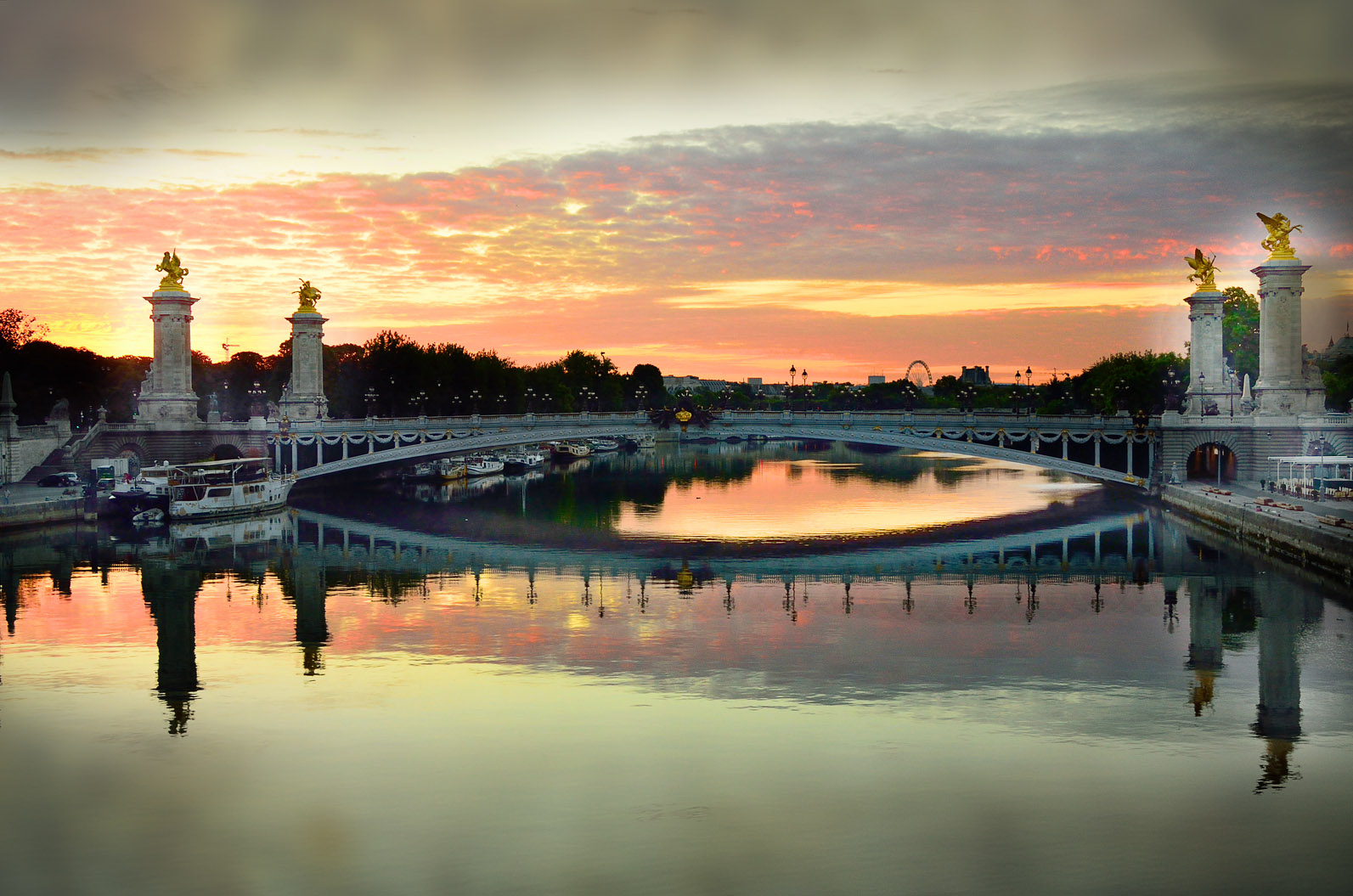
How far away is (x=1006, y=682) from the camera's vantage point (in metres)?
25.3

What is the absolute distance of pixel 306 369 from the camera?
3014 inches

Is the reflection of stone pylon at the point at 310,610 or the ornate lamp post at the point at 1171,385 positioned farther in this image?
the ornate lamp post at the point at 1171,385

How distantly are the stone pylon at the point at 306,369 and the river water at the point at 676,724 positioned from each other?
29.5 meters

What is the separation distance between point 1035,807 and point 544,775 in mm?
7370

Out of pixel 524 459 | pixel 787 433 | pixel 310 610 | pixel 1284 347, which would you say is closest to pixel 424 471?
pixel 524 459

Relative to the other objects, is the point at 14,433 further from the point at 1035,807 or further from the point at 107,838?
the point at 1035,807

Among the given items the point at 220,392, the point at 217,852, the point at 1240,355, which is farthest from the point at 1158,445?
the point at 220,392

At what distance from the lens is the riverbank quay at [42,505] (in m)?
49.7

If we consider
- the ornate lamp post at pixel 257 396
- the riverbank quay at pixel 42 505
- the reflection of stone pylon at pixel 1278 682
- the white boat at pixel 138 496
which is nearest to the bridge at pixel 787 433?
the white boat at pixel 138 496

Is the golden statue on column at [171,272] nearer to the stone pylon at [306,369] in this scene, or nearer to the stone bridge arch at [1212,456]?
the stone pylon at [306,369]

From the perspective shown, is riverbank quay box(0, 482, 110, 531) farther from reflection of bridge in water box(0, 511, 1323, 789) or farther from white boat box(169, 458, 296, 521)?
white boat box(169, 458, 296, 521)

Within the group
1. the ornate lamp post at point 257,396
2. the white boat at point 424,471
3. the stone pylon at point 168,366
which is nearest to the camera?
the stone pylon at point 168,366

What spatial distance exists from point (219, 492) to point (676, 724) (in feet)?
138

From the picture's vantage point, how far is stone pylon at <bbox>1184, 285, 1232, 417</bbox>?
67.7 m
